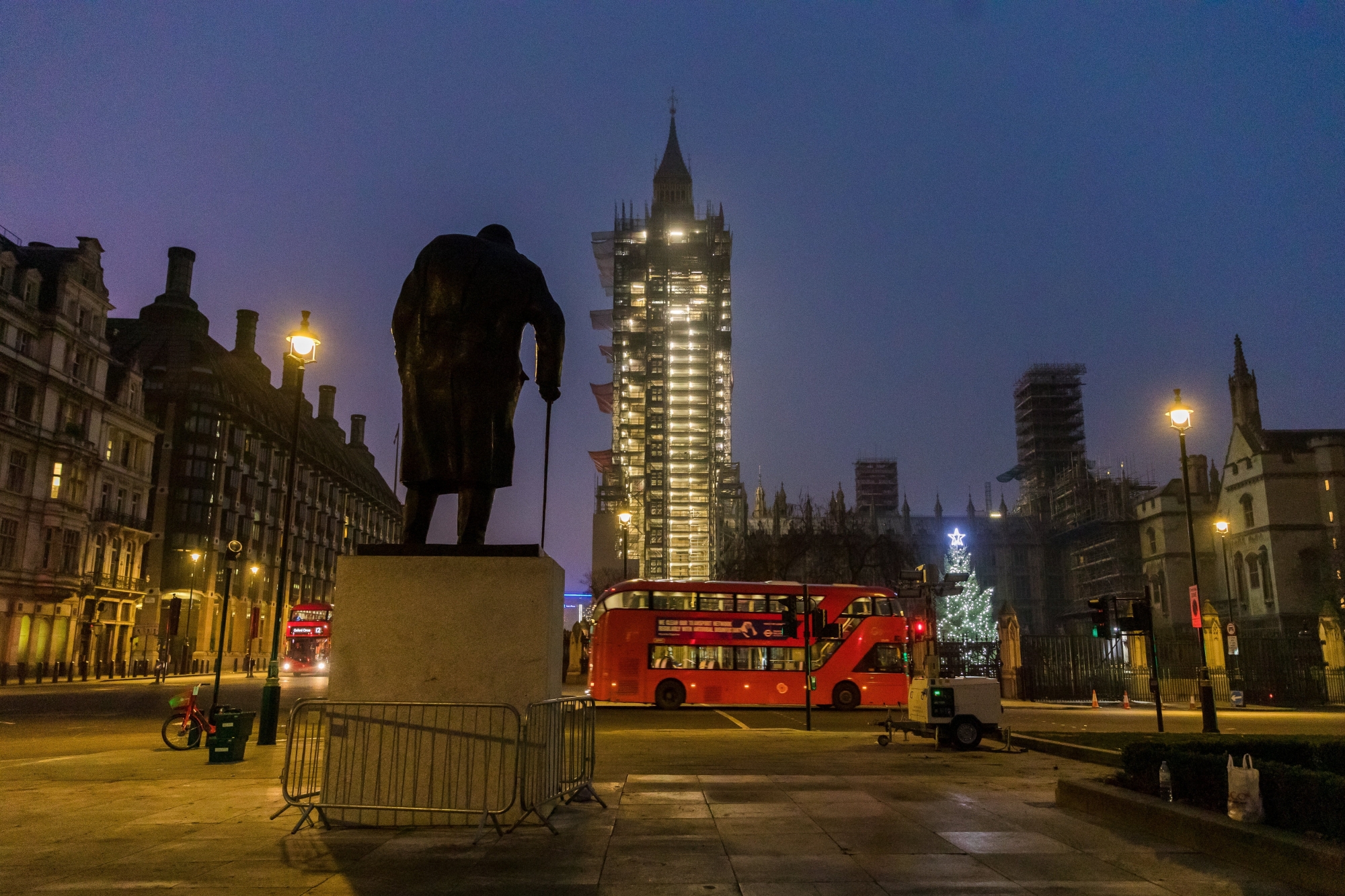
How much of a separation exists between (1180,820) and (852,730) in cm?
1323

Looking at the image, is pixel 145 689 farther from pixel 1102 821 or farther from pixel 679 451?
pixel 679 451

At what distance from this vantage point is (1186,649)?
37.5m

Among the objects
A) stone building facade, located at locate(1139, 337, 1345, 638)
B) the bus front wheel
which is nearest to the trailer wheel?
the bus front wheel

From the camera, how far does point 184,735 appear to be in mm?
15016

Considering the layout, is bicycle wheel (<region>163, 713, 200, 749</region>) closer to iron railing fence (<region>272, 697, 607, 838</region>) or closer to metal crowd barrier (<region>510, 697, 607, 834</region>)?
iron railing fence (<region>272, 697, 607, 838</region>)

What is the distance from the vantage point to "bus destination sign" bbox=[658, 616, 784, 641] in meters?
28.2

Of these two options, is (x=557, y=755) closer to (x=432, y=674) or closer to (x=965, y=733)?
(x=432, y=674)

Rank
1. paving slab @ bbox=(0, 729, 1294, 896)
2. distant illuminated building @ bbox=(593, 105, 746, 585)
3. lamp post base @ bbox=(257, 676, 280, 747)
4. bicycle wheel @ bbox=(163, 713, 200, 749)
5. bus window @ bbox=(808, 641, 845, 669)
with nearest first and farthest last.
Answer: paving slab @ bbox=(0, 729, 1294, 896), bicycle wheel @ bbox=(163, 713, 200, 749), lamp post base @ bbox=(257, 676, 280, 747), bus window @ bbox=(808, 641, 845, 669), distant illuminated building @ bbox=(593, 105, 746, 585)

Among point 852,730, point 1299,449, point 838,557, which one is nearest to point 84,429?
point 838,557

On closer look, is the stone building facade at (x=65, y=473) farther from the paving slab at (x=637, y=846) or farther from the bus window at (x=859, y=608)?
the paving slab at (x=637, y=846)

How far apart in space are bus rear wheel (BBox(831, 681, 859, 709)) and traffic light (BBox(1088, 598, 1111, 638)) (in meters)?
9.77

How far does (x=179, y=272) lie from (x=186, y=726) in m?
74.6

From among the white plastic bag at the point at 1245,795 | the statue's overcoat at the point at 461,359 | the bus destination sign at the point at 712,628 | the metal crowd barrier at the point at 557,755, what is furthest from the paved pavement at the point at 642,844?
the bus destination sign at the point at 712,628

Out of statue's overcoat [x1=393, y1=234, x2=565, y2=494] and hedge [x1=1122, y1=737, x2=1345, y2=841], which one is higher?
statue's overcoat [x1=393, y1=234, x2=565, y2=494]
